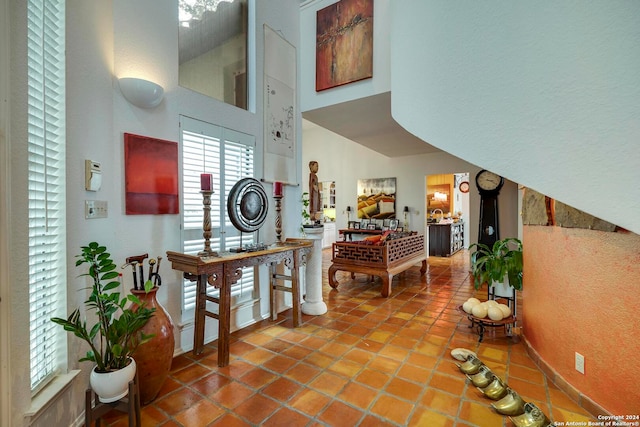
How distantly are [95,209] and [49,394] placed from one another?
949mm

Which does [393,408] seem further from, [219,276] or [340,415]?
[219,276]

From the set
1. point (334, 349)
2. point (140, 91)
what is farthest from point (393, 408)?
point (140, 91)

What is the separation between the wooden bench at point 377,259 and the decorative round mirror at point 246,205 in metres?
1.87

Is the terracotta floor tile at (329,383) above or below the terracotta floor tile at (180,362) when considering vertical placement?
above

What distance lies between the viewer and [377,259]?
12.9 ft

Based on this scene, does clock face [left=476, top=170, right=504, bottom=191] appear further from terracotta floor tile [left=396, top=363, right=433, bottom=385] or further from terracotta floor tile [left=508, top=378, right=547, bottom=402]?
terracotta floor tile [left=396, top=363, right=433, bottom=385]

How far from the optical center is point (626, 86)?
851 millimetres

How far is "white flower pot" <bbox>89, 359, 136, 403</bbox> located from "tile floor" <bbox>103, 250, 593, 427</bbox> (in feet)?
1.05

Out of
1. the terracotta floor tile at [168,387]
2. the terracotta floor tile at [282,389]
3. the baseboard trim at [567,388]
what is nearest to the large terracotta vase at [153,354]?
the terracotta floor tile at [168,387]

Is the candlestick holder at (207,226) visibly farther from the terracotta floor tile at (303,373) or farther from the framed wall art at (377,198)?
the framed wall art at (377,198)

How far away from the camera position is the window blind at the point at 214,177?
2.35m

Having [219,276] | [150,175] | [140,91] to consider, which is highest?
[140,91]

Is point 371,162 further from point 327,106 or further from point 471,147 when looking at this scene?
point 471,147

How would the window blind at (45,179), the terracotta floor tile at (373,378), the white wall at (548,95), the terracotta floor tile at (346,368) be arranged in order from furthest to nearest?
1. the terracotta floor tile at (346,368)
2. the terracotta floor tile at (373,378)
3. the window blind at (45,179)
4. the white wall at (548,95)
